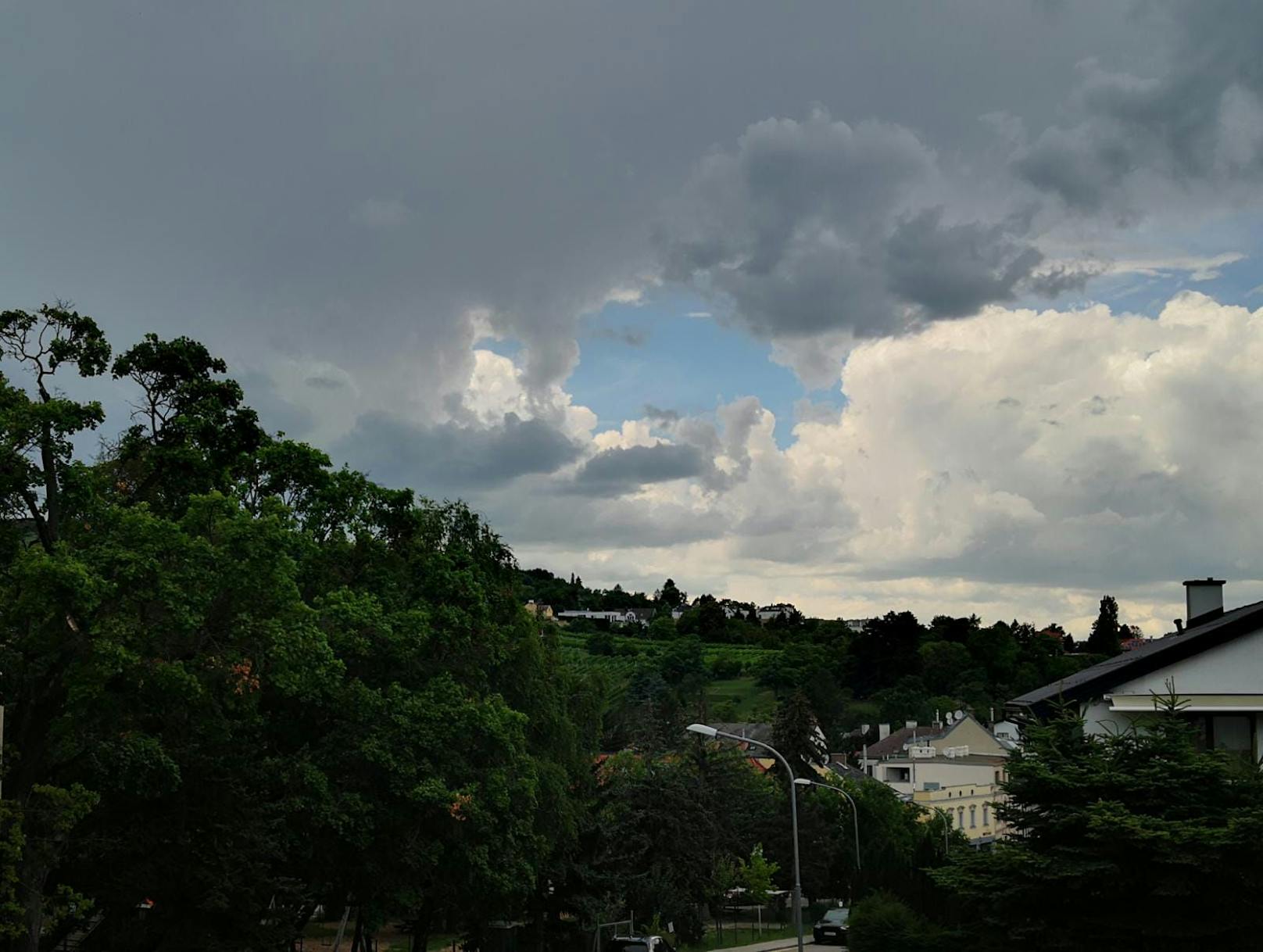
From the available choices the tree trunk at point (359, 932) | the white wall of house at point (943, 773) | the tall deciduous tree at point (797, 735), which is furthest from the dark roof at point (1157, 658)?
the white wall of house at point (943, 773)

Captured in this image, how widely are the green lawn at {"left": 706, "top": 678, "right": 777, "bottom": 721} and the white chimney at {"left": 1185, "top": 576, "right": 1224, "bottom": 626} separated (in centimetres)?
10811

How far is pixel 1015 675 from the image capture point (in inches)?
6471

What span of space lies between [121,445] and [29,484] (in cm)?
434

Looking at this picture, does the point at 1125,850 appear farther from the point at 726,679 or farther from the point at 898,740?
the point at 726,679

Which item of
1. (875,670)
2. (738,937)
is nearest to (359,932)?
(738,937)

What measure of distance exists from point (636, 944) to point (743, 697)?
397 feet

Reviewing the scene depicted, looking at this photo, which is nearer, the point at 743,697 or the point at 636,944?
the point at 636,944

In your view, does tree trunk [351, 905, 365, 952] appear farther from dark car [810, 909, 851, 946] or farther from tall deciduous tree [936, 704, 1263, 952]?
dark car [810, 909, 851, 946]

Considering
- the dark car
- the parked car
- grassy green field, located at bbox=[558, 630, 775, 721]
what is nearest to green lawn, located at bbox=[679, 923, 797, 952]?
the dark car

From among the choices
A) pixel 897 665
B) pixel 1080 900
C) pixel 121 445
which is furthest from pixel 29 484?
pixel 897 665

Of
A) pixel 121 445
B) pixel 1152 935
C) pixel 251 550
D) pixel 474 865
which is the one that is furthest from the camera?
pixel 474 865

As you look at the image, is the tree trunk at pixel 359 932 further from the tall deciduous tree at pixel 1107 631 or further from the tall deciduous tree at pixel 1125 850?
the tall deciduous tree at pixel 1107 631

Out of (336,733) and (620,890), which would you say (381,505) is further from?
(620,890)

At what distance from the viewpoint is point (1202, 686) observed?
2653 cm
